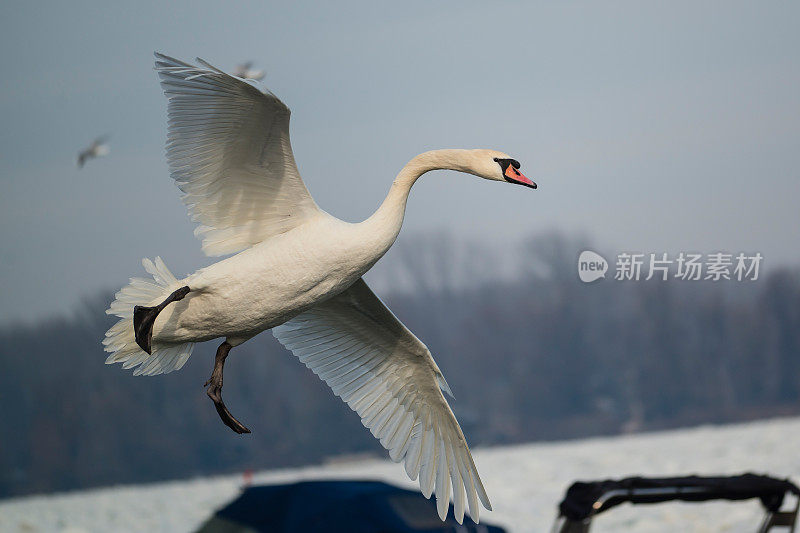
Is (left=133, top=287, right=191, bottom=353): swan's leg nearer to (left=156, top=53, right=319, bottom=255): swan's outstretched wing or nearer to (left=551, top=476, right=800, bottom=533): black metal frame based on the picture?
(left=156, top=53, right=319, bottom=255): swan's outstretched wing

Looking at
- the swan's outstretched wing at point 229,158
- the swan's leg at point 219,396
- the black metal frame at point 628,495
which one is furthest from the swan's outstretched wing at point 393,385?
the swan's leg at point 219,396

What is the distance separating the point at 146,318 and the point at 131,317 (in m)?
0.19

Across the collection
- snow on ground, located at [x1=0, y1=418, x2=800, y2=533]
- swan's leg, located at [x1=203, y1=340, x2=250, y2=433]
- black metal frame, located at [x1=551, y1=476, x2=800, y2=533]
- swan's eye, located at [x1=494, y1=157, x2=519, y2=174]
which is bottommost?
snow on ground, located at [x1=0, y1=418, x2=800, y2=533]

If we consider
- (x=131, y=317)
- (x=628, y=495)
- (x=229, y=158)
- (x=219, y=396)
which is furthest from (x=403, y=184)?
(x=628, y=495)

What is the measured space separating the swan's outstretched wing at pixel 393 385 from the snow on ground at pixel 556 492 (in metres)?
3.68

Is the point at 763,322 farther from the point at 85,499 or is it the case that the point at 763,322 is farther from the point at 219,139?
the point at 219,139

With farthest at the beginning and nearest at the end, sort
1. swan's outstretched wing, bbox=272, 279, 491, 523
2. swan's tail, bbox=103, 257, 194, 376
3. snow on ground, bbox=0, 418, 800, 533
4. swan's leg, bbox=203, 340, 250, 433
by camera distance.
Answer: snow on ground, bbox=0, 418, 800, 533
swan's outstretched wing, bbox=272, 279, 491, 523
swan's tail, bbox=103, 257, 194, 376
swan's leg, bbox=203, 340, 250, 433

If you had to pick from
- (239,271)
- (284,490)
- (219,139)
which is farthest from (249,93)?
(284,490)

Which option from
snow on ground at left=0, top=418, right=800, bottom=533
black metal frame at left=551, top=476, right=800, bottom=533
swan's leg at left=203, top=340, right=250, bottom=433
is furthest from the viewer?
snow on ground at left=0, top=418, right=800, bottom=533

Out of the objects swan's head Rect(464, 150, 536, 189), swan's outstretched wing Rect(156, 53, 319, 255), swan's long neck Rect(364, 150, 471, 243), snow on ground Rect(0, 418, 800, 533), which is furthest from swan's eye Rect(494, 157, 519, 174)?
snow on ground Rect(0, 418, 800, 533)

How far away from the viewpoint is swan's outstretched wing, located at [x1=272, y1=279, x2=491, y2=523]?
364cm

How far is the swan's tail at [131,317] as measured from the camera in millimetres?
3043

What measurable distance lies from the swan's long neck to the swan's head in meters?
0.03

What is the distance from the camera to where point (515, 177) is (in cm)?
286
